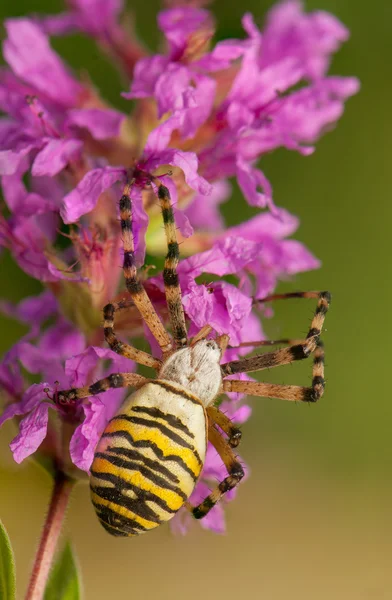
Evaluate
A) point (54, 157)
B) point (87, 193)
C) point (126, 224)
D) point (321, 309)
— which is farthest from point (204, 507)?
point (54, 157)

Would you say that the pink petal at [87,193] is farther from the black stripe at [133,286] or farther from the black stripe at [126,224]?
the black stripe at [133,286]

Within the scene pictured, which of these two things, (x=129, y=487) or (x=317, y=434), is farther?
(x=317, y=434)

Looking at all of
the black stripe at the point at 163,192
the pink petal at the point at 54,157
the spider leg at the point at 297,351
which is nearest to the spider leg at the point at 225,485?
the spider leg at the point at 297,351

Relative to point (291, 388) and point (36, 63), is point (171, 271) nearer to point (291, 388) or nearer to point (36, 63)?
point (291, 388)

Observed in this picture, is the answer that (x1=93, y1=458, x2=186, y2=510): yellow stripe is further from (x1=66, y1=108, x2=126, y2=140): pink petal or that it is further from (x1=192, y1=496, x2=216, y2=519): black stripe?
(x1=66, y1=108, x2=126, y2=140): pink petal

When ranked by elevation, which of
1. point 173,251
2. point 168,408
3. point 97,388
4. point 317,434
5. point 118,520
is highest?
point 173,251

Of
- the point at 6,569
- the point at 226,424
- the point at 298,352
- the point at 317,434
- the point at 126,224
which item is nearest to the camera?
the point at 6,569

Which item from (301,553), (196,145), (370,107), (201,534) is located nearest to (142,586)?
(201,534)
